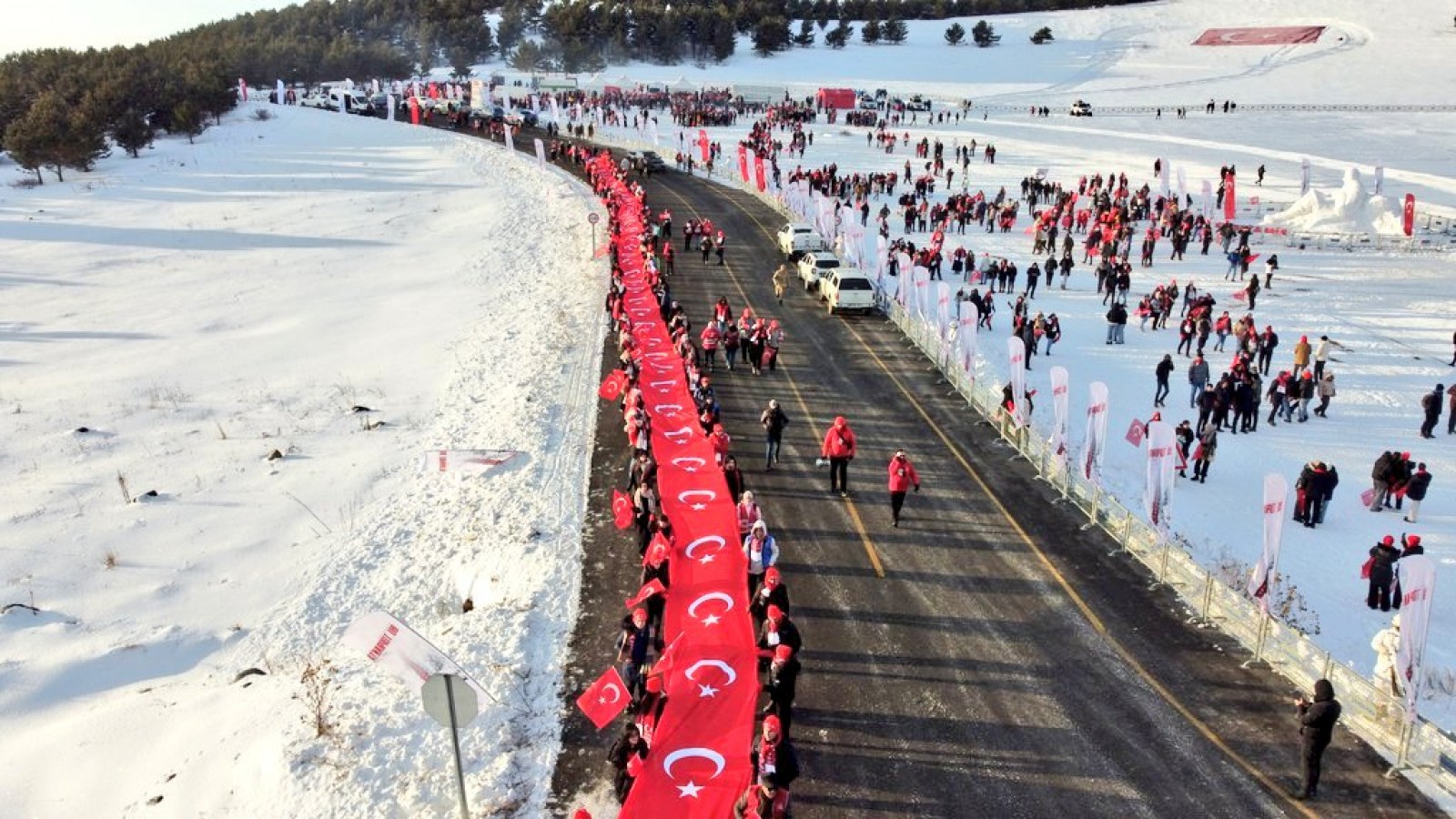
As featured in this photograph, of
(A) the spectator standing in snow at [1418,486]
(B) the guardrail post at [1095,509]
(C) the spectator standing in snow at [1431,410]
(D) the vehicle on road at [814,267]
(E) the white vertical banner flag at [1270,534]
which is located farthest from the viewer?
(D) the vehicle on road at [814,267]

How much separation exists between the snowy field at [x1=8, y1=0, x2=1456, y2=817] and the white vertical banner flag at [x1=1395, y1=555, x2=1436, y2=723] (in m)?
2.58

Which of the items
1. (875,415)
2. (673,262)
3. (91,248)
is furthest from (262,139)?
(875,415)

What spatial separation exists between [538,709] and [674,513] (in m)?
5.40

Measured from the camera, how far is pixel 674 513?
1725cm

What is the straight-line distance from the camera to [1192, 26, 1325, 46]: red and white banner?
108 metres

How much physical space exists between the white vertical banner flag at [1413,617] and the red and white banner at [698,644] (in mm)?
7749

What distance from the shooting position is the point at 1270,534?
1412 centimetres

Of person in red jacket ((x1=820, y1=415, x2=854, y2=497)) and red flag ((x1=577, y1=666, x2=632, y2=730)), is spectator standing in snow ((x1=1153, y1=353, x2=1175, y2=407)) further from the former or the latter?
red flag ((x1=577, y1=666, x2=632, y2=730))

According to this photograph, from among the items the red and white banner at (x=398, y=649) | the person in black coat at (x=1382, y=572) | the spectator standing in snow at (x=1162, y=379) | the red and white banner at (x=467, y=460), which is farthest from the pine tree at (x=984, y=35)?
the red and white banner at (x=398, y=649)

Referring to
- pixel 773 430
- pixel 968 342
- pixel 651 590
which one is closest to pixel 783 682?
pixel 651 590

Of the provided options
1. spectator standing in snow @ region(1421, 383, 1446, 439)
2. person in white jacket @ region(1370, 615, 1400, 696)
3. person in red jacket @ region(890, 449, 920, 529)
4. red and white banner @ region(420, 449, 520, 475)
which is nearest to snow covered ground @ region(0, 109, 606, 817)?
red and white banner @ region(420, 449, 520, 475)

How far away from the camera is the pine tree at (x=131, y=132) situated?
6812cm

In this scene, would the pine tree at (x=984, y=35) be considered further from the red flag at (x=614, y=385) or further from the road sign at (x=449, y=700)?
the road sign at (x=449, y=700)

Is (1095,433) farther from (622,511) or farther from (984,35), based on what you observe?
(984,35)
